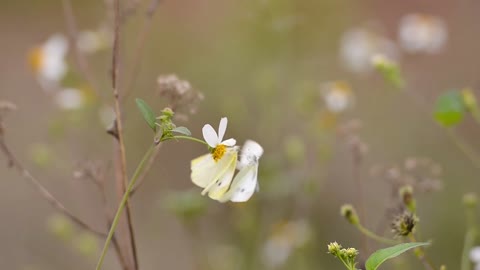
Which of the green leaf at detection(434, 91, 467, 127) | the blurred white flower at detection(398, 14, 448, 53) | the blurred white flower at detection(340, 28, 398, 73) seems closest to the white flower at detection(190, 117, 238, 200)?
the green leaf at detection(434, 91, 467, 127)

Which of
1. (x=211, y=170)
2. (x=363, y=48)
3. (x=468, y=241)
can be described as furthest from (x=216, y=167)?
(x=363, y=48)

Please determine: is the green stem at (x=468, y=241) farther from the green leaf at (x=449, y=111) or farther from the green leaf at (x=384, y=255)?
the green leaf at (x=384, y=255)

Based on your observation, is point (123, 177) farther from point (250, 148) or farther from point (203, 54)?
point (203, 54)

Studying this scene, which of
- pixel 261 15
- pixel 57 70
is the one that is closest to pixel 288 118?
pixel 261 15

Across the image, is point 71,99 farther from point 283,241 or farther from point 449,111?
point 449,111

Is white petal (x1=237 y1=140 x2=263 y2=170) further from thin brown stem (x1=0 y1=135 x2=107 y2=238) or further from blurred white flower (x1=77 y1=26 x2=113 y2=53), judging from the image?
blurred white flower (x1=77 y1=26 x2=113 y2=53)

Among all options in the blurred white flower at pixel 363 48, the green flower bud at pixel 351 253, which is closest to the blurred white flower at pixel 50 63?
the blurred white flower at pixel 363 48
